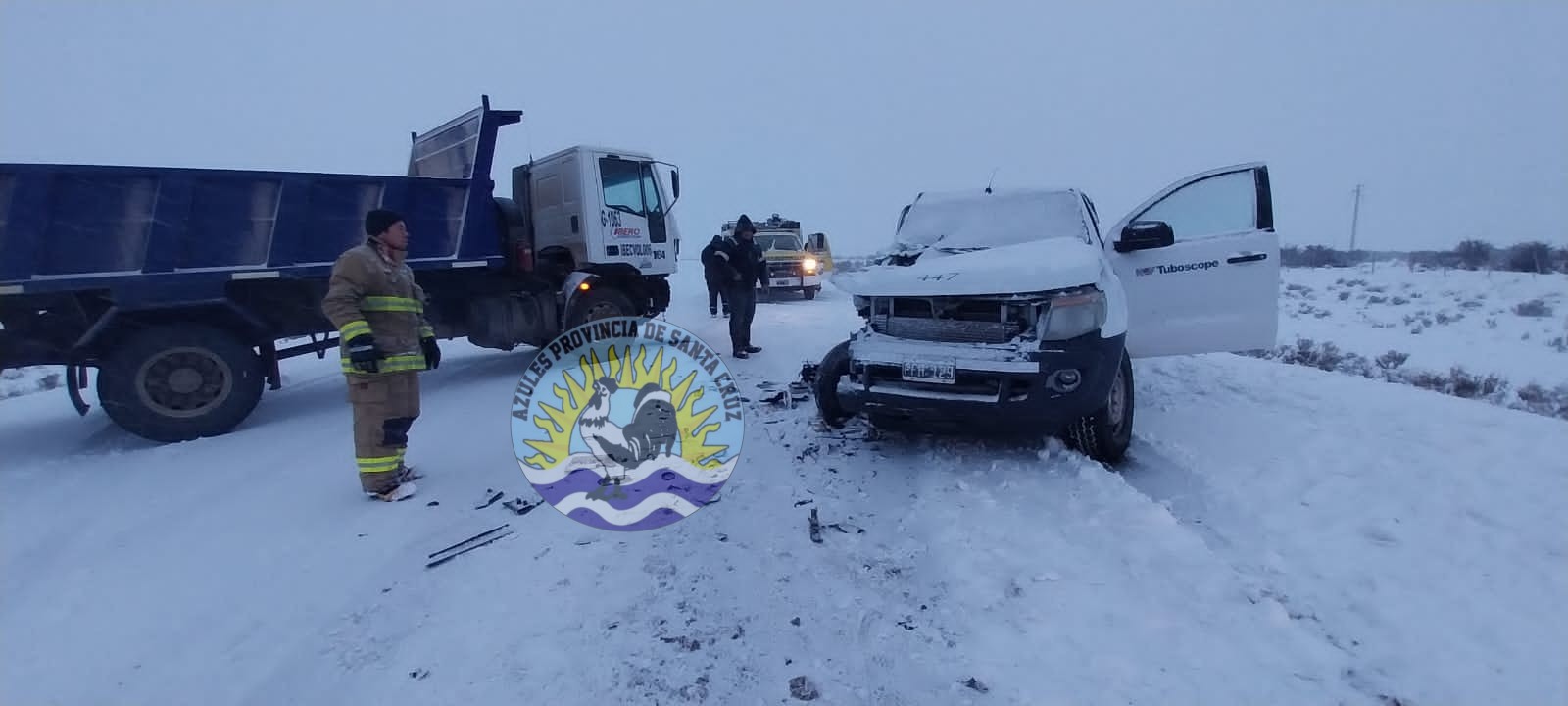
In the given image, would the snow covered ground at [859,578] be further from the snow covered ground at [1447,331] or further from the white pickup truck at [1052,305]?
the snow covered ground at [1447,331]

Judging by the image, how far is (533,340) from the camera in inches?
295

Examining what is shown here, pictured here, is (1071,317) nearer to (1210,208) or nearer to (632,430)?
(1210,208)

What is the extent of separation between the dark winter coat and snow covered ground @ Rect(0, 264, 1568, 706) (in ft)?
11.6

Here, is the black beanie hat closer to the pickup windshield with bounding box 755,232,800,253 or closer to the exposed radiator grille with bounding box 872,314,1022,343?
the exposed radiator grille with bounding box 872,314,1022,343

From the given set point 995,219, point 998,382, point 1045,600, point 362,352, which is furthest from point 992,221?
point 362,352

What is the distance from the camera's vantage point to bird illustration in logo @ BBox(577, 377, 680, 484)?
420 centimetres

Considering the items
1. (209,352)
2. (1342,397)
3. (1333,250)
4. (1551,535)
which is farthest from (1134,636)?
(1333,250)

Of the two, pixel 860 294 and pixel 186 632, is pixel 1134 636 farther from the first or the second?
pixel 186 632

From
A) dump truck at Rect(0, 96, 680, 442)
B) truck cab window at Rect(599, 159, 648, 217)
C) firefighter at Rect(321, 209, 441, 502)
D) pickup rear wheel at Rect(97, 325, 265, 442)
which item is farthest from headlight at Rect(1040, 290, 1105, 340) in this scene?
pickup rear wheel at Rect(97, 325, 265, 442)

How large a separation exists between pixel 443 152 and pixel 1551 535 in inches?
375

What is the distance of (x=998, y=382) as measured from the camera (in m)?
3.67

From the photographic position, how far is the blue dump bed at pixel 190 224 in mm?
4520

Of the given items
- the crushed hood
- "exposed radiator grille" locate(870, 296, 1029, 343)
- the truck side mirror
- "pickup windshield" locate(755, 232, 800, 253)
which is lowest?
"exposed radiator grille" locate(870, 296, 1029, 343)

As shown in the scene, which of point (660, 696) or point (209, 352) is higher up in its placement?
point (209, 352)
